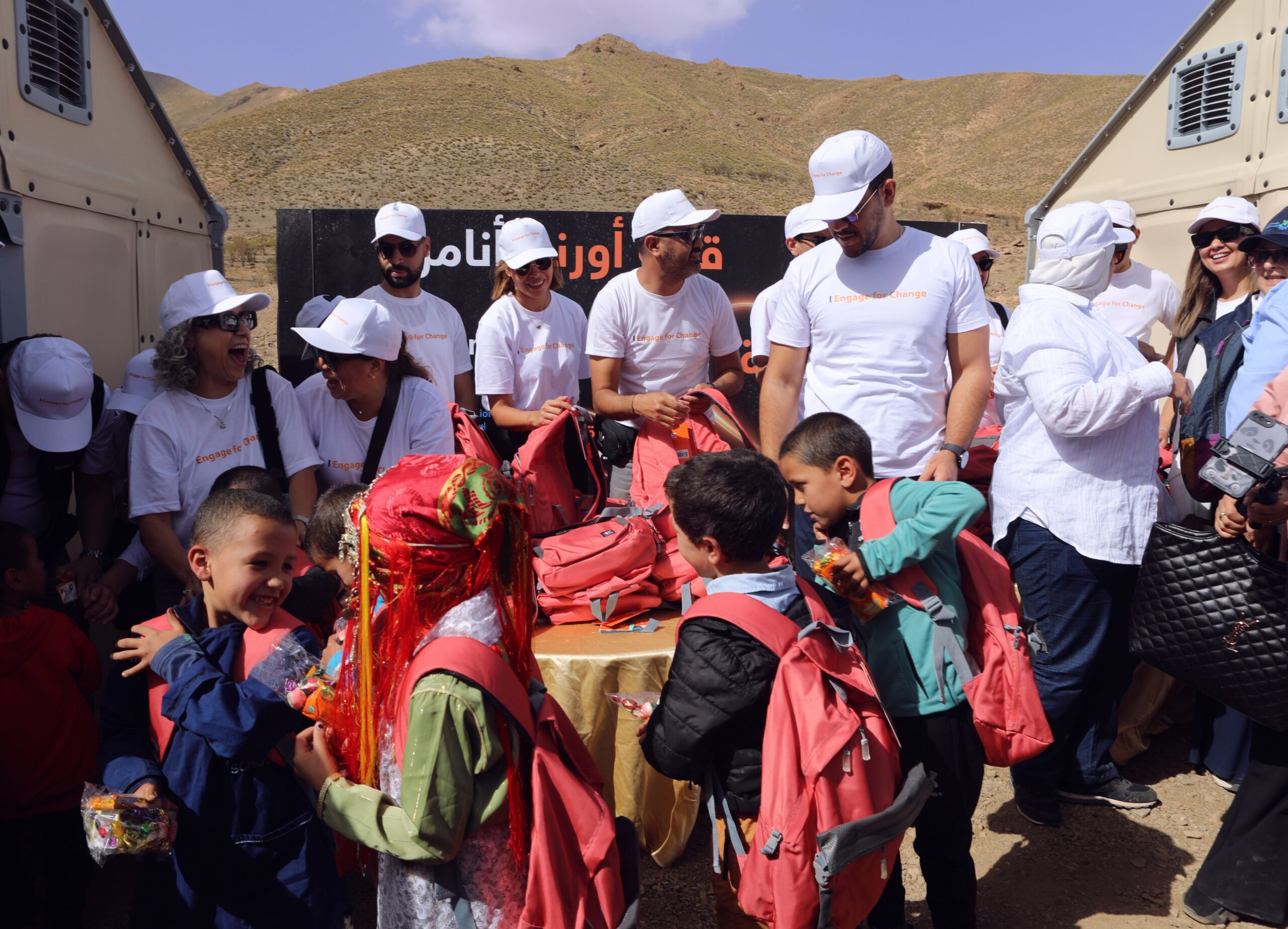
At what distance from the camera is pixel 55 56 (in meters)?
3.75

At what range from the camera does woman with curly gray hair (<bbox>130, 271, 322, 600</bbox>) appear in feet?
10.2

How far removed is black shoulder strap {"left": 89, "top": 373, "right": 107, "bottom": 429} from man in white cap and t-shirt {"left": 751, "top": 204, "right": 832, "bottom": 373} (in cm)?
302

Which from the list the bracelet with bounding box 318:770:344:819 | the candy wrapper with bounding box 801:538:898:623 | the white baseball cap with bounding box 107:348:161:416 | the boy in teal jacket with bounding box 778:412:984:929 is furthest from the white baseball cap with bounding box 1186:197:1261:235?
the white baseball cap with bounding box 107:348:161:416

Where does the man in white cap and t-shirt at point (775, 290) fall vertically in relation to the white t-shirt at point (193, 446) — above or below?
above

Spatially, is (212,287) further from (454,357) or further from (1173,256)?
(1173,256)

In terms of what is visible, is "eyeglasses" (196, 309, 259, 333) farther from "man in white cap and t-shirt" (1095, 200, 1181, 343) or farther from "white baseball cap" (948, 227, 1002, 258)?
"white baseball cap" (948, 227, 1002, 258)

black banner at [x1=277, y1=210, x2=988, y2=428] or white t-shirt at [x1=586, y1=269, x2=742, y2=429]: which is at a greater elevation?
black banner at [x1=277, y1=210, x2=988, y2=428]

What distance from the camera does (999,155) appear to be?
221ft

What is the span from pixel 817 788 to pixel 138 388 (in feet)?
9.16

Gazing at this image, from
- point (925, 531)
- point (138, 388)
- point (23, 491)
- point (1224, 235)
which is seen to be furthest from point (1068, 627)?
point (23, 491)

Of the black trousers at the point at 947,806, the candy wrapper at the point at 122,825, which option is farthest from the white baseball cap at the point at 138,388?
the black trousers at the point at 947,806

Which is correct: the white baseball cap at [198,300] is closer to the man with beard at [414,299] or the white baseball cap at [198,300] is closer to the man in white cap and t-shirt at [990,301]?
the man with beard at [414,299]

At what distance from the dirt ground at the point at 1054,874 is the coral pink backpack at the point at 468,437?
64.5 inches

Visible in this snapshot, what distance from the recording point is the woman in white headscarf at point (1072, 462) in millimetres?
3162
